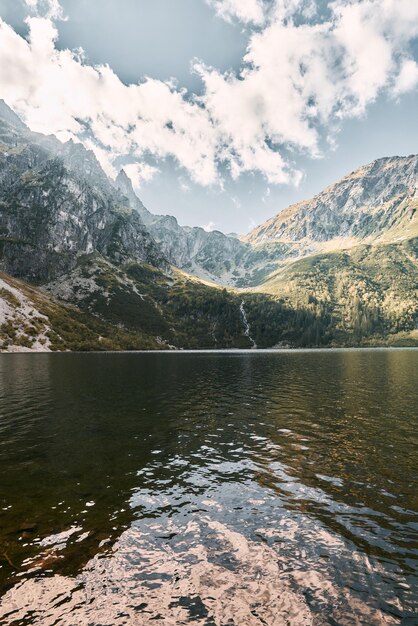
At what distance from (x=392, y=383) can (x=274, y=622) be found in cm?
7671

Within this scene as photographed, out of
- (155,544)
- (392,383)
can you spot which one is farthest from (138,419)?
(392,383)

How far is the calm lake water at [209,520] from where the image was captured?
1336cm

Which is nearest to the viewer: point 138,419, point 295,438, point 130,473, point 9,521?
point 9,521

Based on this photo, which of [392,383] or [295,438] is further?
[392,383]

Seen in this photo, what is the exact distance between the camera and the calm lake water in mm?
13359

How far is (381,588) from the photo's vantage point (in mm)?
14305

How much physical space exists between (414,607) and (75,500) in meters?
18.9

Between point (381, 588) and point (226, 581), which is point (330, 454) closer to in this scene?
point (381, 588)

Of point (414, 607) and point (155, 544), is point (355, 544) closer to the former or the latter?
point (414, 607)

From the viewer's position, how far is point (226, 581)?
1466 centimetres

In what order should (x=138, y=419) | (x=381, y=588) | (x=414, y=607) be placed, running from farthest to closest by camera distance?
(x=138, y=419) < (x=381, y=588) < (x=414, y=607)

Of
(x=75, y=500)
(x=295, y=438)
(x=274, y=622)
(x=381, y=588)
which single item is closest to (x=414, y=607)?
(x=381, y=588)

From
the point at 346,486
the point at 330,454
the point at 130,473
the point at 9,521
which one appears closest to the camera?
the point at 9,521

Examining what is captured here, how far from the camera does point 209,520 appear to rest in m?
20.2
